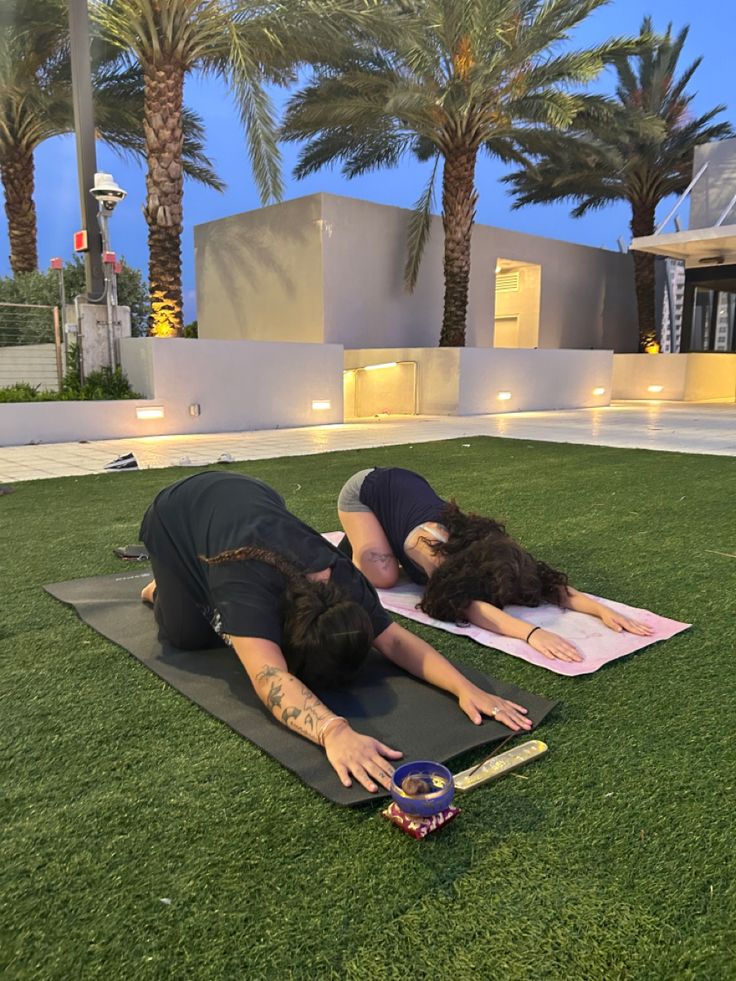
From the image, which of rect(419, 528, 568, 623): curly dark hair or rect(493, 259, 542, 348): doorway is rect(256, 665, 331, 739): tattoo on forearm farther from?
rect(493, 259, 542, 348): doorway

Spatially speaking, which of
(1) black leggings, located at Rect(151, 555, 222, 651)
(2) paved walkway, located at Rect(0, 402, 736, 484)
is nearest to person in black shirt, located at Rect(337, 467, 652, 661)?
(1) black leggings, located at Rect(151, 555, 222, 651)

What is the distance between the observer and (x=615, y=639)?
9.48ft

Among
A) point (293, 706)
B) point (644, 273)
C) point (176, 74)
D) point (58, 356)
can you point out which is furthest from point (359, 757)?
point (644, 273)

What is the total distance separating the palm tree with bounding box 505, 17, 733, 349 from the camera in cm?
1572

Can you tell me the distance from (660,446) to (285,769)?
823 centimetres

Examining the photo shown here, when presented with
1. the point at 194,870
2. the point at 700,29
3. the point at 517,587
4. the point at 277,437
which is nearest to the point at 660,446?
the point at 277,437

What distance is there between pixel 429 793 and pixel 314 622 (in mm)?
534

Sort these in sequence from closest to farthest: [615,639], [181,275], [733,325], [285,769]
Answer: [285,769] → [615,639] → [181,275] → [733,325]

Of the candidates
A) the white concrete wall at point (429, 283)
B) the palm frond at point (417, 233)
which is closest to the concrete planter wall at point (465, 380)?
the white concrete wall at point (429, 283)

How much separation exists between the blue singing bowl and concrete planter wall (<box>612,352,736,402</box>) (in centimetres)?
1967

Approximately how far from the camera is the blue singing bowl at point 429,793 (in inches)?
66.7

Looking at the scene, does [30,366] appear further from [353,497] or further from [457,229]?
[353,497]

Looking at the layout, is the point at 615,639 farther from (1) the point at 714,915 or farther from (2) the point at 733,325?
(2) the point at 733,325

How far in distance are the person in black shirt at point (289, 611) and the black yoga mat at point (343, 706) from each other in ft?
0.16
